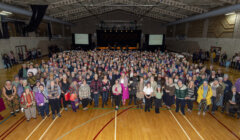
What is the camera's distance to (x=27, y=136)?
16.3 feet

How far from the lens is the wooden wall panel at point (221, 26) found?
52.5 ft

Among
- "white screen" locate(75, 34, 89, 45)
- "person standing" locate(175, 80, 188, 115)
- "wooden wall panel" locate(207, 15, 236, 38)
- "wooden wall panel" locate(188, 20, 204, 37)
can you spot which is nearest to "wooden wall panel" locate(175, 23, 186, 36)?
"wooden wall panel" locate(188, 20, 204, 37)

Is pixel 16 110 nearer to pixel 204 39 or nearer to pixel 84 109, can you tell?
pixel 84 109

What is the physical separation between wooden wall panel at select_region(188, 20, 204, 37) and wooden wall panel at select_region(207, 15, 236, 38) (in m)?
2.09

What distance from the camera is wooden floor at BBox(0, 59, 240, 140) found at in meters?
5.01

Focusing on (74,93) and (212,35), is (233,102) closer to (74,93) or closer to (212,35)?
(74,93)

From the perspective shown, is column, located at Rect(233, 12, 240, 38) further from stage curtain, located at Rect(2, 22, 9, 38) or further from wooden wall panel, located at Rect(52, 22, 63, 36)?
wooden wall panel, located at Rect(52, 22, 63, 36)

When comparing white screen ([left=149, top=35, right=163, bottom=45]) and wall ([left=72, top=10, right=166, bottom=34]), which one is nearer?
white screen ([left=149, top=35, right=163, bottom=45])

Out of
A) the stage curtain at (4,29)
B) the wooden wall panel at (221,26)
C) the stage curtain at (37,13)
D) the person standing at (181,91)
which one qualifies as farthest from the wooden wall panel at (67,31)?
the person standing at (181,91)

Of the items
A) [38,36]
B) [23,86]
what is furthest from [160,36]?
[23,86]

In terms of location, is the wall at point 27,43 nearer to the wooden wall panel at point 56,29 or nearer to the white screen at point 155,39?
the wooden wall panel at point 56,29

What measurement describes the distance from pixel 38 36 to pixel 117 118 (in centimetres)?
2423

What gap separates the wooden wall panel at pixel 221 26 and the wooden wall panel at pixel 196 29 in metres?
2.09

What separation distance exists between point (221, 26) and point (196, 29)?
5.85 m
